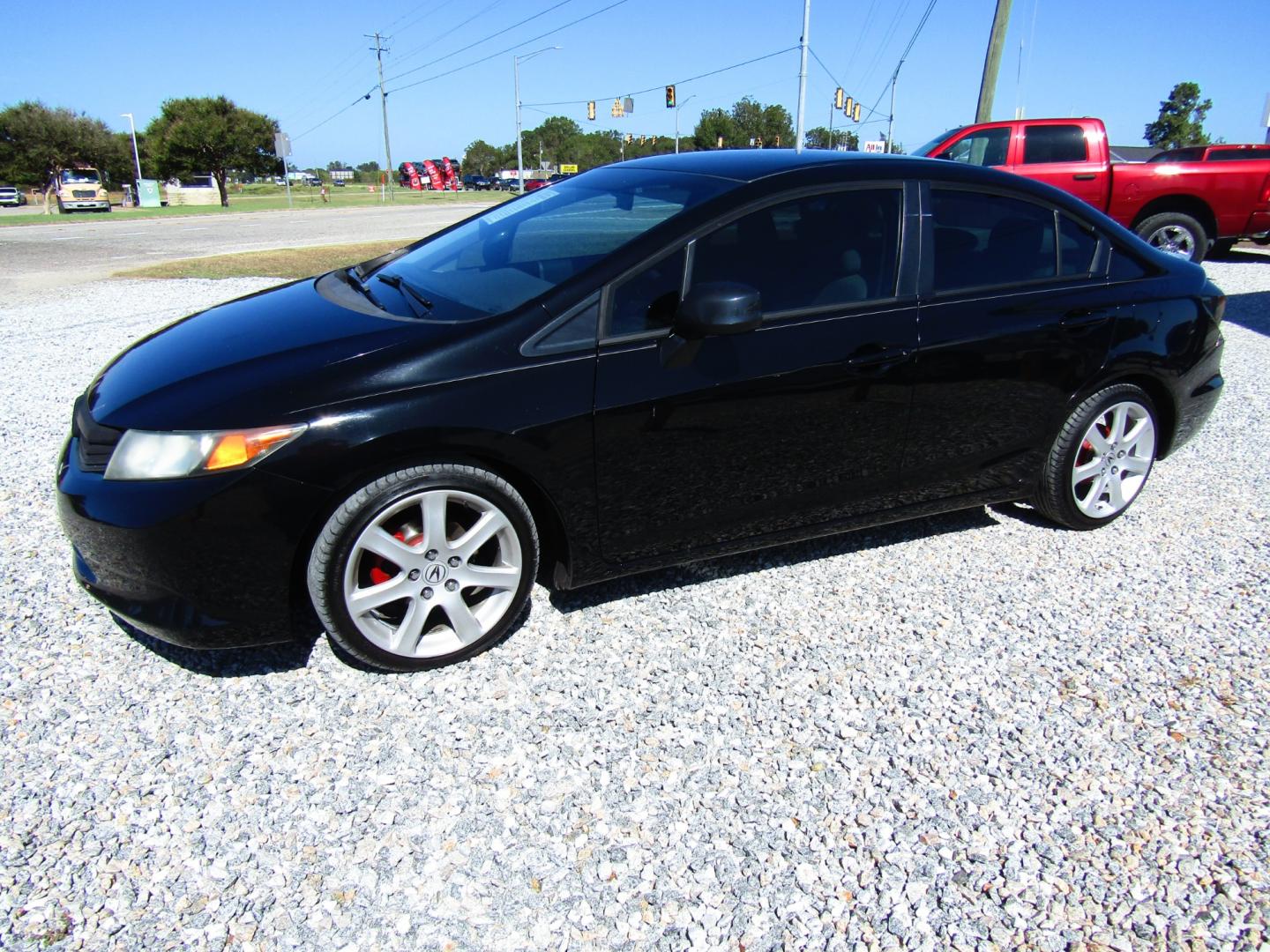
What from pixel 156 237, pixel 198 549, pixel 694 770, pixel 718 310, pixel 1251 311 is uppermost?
pixel 718 310

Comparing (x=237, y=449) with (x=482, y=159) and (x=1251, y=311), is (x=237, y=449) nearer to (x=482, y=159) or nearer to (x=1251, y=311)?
(x=1251, y=311)

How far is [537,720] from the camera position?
2.79 metres

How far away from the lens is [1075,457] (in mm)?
3979

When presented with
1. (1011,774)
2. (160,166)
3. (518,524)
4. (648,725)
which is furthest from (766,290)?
(160,166)

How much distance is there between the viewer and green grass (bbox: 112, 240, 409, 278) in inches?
503

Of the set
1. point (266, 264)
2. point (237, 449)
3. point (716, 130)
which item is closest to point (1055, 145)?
point (266, 264)

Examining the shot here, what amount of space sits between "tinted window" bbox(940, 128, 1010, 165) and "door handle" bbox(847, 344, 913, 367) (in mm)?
10446

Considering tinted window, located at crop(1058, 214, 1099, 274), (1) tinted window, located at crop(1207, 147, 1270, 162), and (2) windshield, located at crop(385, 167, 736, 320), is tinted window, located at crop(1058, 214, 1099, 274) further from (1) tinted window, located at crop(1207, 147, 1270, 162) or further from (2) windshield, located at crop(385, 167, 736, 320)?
(1) tinted window, located at crop(1207, 147, 1270, 162)

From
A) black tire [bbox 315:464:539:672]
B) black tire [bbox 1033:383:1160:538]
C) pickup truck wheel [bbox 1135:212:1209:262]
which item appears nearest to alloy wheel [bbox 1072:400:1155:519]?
black tire [bbox 1033:383:1160:538]

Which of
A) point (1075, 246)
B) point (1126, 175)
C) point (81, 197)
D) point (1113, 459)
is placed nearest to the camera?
point (1075, 246)

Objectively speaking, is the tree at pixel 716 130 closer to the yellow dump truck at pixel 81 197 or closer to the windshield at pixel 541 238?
the yellow dump truck at pixel 81 197

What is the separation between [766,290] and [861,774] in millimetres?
1686

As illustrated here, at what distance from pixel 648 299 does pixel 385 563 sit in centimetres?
125

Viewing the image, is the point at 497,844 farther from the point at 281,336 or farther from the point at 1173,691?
the point at 1173,691
